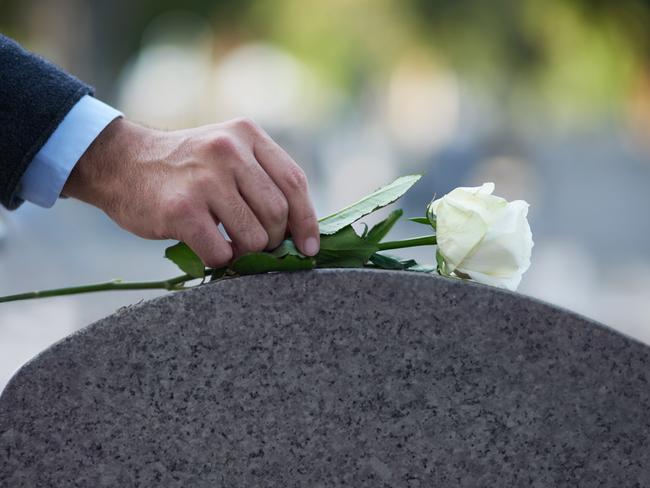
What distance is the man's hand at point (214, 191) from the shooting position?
5.24 ft

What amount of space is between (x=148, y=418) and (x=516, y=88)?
20486mm

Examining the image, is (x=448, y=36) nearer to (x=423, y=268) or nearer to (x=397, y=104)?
(x=397, y=104)

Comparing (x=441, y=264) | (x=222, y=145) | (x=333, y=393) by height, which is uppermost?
(x=222, y=145)

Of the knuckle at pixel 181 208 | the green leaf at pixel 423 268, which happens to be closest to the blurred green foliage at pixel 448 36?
the green leaf at pixel 423 268

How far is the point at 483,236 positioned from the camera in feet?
5.34

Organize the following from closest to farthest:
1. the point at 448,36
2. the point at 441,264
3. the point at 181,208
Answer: the point at 181,208 → the point at 441,264 → the point at 448,36

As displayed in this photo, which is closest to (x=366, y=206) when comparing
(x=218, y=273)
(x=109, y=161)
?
(x=218, y=273)

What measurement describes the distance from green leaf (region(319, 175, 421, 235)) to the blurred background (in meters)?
5.68

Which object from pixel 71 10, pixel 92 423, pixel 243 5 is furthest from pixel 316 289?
pixel 243 5

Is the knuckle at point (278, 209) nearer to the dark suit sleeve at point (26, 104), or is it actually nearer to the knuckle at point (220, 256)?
the knuckle at point (220, 256)

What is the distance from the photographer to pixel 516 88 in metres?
21.4

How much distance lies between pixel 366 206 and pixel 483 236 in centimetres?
21

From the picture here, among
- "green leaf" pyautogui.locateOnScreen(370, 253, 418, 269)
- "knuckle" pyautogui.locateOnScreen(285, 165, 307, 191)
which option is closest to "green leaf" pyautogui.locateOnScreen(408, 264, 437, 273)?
"green leaf" pyautogui.locateOnScreen(370, 253, 418, 269)

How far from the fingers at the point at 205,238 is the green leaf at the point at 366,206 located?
173 mm
